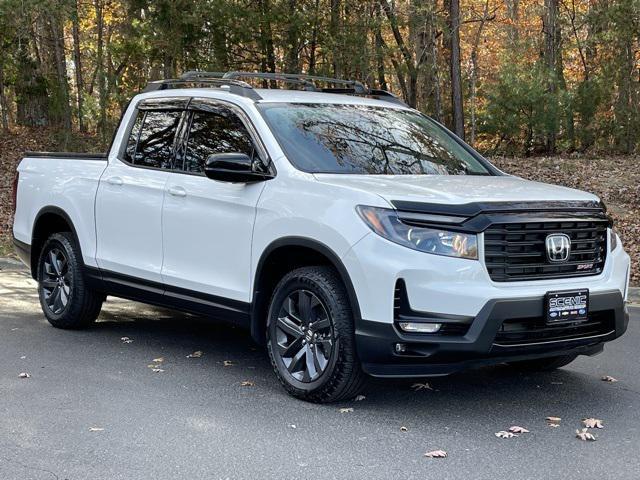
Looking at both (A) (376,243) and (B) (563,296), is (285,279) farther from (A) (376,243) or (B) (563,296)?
(B) (563,296)

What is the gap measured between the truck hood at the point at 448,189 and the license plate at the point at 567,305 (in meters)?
0.59

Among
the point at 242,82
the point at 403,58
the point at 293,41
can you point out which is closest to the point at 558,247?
the point at 242,82

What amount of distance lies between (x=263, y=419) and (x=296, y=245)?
1.09 metres

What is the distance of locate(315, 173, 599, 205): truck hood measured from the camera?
5152 millimetres

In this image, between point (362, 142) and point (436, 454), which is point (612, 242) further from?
point (436, 454)

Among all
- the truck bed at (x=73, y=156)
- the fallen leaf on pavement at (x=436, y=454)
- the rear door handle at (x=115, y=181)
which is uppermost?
the truck bed at (x=73, y=156)

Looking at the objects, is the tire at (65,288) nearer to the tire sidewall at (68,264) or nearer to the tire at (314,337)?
the tire sidewall at (68,264)

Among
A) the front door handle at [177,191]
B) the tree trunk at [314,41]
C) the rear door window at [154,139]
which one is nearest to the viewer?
the front door handle at [177,191]

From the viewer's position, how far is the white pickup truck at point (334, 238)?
5.03 metres

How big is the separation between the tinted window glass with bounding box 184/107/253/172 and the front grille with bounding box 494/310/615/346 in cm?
222

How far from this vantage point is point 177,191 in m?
6.45

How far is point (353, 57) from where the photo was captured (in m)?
19.7

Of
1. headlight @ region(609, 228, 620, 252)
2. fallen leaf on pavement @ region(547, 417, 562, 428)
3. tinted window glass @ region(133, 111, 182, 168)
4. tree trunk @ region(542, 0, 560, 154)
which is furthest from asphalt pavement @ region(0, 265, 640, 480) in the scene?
tree trunk @ region(542, 0, 560, 154)

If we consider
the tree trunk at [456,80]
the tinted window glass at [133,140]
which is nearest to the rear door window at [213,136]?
the tinted window glass at [133,140]
